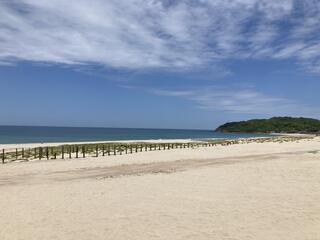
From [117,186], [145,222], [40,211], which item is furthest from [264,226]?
[117,186]

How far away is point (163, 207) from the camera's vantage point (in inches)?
557

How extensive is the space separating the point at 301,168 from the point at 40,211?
17.6 m

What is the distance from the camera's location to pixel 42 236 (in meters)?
10.7

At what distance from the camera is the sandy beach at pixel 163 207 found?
1108 cm

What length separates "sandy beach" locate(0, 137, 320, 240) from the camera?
1108cm

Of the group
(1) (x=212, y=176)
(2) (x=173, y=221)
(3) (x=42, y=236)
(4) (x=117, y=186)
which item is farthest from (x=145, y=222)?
(1) (x=212, y=176)

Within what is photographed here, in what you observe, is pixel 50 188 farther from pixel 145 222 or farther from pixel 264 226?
pixel 264 226

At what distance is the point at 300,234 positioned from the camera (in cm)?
1075

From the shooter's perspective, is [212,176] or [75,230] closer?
[75,230]

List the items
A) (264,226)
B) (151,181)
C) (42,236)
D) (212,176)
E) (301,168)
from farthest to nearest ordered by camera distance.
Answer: (301,168)
(212,176)
(151,181)
(264,226)
(42,236)

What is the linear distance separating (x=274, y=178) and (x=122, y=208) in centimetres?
1023

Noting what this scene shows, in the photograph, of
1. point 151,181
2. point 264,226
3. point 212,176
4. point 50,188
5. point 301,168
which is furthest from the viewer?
point 301,168

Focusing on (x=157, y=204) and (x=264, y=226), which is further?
(x=157, y=204)

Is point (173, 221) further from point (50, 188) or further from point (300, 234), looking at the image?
point (50, 188)
